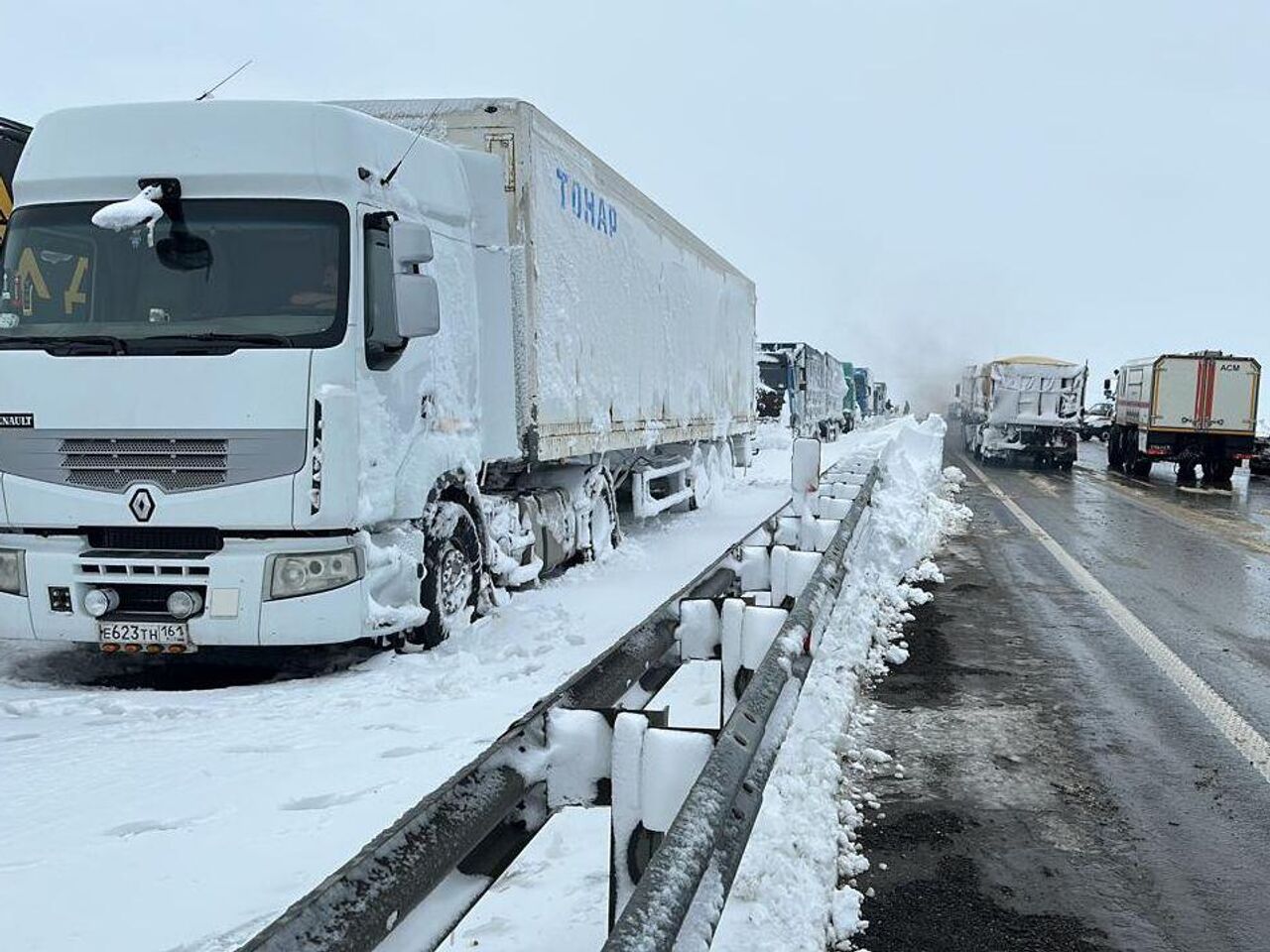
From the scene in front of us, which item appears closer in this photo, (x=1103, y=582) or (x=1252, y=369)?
(x=1103, y=582)

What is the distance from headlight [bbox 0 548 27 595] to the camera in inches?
223

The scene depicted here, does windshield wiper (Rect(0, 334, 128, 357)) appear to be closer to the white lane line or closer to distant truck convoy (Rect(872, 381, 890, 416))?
the white lane line

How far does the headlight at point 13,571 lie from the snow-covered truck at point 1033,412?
1156 inches

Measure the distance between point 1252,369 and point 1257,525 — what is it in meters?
13.4

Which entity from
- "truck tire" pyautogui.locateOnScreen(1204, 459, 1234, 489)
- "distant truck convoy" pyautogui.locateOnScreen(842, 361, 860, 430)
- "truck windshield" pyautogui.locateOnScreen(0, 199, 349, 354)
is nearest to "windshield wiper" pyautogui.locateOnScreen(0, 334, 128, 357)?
"truck windshield" pyautogui.locateOnScreen(0, 199, 349, 354)

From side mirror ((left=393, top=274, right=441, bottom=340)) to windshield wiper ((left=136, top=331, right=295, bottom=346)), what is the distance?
695 mm

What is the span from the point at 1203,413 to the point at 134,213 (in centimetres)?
2781

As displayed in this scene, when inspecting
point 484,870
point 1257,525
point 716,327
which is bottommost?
point 1257,525

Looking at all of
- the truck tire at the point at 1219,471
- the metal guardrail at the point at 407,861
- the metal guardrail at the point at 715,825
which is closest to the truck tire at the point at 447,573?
the metal guardrail at the point at 715,825

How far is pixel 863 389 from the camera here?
6588 cm

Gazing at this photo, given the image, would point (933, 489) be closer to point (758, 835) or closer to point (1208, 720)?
point (1208, 720)

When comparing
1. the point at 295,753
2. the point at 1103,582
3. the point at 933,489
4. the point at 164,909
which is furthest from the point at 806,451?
the point at 933,489

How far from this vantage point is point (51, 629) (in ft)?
18.6

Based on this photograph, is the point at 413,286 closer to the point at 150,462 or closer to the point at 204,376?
the point at 204,376
